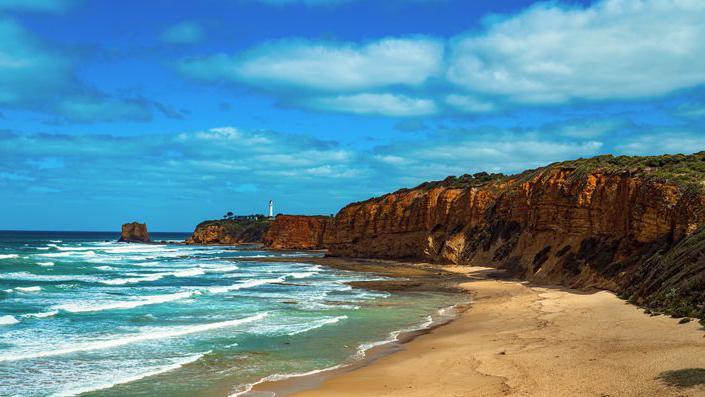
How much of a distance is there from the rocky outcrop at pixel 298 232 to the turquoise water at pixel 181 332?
72.4m

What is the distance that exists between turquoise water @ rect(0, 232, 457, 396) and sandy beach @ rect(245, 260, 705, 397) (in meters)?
2.13

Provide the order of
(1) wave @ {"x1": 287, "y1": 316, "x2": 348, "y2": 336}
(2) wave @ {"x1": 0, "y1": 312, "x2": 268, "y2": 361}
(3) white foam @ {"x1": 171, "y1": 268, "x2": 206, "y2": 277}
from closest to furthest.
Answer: (2) wave @ {"x1": 0, "y1": 312, "x2": 268, "y2": 361}
(1) wave @ {"x1": 287, "y1": 316, "x2": 348, "y2": 336}
(3) white foam @ {"x1": 171, "y1": 268, "x2": 206, "y2": 277}

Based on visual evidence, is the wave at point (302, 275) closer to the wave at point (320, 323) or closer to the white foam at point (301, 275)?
the white foam at point (301, 275)

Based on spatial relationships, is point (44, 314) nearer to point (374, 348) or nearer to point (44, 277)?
point (374, 348)

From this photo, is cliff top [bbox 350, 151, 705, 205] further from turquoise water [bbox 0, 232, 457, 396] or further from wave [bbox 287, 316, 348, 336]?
wave [bbox 287, 316, 348, 336]

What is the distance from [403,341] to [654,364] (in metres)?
8.86

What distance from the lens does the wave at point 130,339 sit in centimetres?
1775

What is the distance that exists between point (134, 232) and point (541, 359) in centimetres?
18506

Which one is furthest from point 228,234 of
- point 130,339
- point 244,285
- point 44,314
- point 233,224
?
point 130,339

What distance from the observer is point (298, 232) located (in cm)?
11550

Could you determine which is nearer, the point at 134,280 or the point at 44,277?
the point at 134,280

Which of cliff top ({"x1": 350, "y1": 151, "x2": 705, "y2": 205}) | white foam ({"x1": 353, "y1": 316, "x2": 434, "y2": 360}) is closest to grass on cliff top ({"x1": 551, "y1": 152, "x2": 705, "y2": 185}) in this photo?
cliff top ({"x1": 350, "y1": 151, "x2": 705, "y2": 205})

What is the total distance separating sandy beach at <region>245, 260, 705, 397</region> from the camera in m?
12.0

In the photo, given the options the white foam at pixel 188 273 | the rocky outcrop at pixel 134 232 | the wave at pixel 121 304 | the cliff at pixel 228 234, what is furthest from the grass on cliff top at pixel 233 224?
the wave at pixel 121 304
